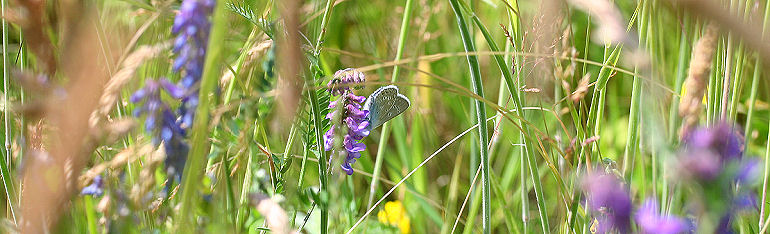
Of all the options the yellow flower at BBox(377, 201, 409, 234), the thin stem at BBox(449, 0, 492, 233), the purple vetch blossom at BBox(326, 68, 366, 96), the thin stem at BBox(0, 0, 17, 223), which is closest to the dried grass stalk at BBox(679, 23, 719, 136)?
the thin stem at BBox(449, 0, 492, 233)

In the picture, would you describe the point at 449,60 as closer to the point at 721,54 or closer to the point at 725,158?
the point at 721,54

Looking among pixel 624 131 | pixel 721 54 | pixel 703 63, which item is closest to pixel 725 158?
pixel 703 63

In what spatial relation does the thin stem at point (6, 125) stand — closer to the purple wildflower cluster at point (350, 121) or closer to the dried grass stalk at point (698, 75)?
the purple wildflower cluster at point (350, 121)

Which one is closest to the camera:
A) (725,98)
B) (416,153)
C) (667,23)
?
(725,98)

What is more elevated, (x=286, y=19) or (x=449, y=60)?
(x=286, y=19)

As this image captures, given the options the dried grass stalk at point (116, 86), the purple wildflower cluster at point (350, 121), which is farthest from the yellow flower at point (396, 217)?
the dried grass stalk at point (116, 86)

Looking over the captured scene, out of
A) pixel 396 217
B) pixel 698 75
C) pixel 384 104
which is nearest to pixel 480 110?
pixel 384 104
